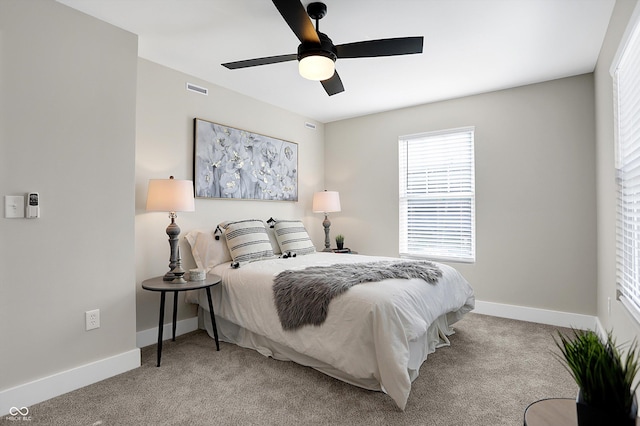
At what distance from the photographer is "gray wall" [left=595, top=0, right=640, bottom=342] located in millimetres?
2236

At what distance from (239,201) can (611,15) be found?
3651 millimetres

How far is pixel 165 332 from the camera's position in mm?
3270

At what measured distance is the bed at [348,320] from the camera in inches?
82.4

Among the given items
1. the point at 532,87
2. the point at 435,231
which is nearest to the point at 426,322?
the point at 435,231

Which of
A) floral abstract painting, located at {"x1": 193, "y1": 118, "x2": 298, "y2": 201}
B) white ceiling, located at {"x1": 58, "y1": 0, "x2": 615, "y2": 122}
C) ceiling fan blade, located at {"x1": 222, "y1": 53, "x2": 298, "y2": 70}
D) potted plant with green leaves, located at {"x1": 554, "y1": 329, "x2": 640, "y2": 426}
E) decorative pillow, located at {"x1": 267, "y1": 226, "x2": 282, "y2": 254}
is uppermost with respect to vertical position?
A: white ceiling, located at {"x1": 58, "y1": 0, "x2": 615, "y2": 122}

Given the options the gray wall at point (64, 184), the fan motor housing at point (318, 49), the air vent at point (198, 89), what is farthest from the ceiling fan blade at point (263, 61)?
the air vent at point (198, 89)

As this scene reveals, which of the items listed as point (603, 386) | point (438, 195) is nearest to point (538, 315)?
point (438, 195)

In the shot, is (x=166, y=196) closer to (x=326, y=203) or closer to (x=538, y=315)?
(x=326, y=203)

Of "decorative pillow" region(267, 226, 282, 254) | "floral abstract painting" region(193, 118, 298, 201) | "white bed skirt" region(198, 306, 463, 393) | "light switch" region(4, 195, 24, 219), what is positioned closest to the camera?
"light switch" region(4, 195, 24, 219)

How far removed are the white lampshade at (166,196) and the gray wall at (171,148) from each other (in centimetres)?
33

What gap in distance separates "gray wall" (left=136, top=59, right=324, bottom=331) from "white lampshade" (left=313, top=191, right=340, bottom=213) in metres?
0.69

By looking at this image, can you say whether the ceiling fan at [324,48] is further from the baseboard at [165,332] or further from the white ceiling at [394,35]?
the baseboard at [165,332]

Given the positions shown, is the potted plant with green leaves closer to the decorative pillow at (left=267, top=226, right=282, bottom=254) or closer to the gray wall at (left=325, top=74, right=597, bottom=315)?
the gray wall at (left=325, top=74, right=597, bottom=315)

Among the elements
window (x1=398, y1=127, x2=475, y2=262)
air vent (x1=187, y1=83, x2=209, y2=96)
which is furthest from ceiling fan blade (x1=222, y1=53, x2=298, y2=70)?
window (x1=398, y1=127, x2=475, y2=262)
